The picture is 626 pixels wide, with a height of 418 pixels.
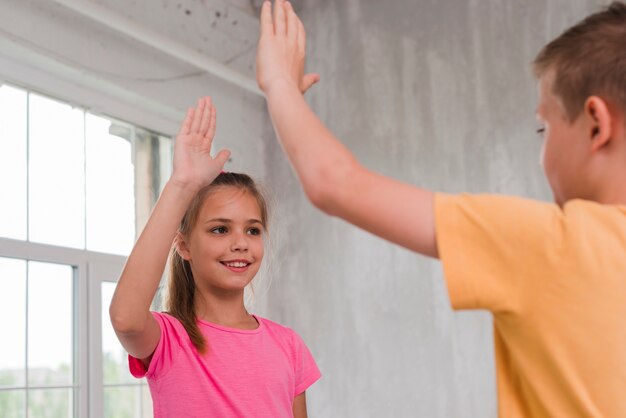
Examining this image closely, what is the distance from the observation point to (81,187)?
3.04 metres

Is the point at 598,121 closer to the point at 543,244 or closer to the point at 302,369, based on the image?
the point at 543,244

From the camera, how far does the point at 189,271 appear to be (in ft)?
6.34

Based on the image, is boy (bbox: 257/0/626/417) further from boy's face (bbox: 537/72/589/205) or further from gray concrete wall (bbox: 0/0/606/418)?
gray concrete wall (bbox: 0/0/606/418)

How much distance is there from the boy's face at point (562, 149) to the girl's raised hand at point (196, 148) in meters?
0.70

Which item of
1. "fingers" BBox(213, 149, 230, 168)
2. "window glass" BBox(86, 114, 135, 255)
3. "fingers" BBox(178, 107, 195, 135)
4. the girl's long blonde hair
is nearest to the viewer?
"fingers" BBox(178, 107, 195, 135)

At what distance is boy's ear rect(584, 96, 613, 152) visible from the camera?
0.79 m

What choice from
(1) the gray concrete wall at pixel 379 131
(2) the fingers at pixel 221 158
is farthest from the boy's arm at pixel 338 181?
(1) the gray concrete wall at pixel 379 131

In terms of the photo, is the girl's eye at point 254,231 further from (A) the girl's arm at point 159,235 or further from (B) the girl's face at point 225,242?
(A) the girl's arm at point 159,235

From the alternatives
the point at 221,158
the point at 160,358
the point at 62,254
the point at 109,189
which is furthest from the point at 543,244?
the point at 109,189

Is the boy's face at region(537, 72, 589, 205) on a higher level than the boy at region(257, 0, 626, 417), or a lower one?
higher

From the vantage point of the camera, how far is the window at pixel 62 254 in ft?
8.93

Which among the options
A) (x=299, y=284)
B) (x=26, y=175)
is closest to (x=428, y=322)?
(x=299, y=284)

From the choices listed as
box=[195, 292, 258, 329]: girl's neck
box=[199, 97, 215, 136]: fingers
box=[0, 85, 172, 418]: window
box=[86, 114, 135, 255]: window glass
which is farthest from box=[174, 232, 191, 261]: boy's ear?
box=[86, 114, 135, 255]: window glass

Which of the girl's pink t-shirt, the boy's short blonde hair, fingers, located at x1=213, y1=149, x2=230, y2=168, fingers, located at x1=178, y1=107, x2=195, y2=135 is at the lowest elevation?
the girl's pink t-shirt
